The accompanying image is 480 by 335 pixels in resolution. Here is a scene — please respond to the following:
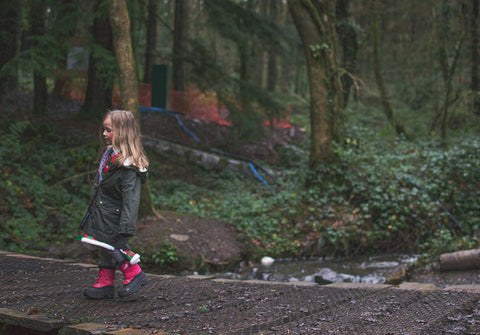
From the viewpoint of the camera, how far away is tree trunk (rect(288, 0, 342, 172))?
11875 mm

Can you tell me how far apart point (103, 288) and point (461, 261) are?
227 inches

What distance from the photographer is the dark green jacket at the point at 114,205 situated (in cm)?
463

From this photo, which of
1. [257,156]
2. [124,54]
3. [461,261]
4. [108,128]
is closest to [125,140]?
[108,128]

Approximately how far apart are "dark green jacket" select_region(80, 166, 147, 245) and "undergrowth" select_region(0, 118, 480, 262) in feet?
13.9

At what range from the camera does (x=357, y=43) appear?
74.2ft

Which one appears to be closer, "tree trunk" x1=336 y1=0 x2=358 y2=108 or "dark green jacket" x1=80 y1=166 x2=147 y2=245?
"dark green jacket" x1=80 y1=166 x2=147 y2=245

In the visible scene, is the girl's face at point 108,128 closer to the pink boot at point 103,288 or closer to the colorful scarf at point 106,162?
the colorful scarf at point 106,162

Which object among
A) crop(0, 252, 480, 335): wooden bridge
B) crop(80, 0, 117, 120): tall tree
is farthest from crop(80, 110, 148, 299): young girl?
crop(80, 0, 117, 120): tall tree

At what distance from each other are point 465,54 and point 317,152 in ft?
32.2

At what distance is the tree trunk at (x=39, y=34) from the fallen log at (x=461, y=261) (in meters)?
10.3

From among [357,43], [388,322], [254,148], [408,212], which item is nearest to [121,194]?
[388,322]

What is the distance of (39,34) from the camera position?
48.1ft

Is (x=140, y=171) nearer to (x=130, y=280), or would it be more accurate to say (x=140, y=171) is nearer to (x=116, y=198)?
(x=116, y=198)

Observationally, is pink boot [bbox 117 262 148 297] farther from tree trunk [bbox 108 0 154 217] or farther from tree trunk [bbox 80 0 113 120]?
tree trunk [bbox 80 0 113 120]
